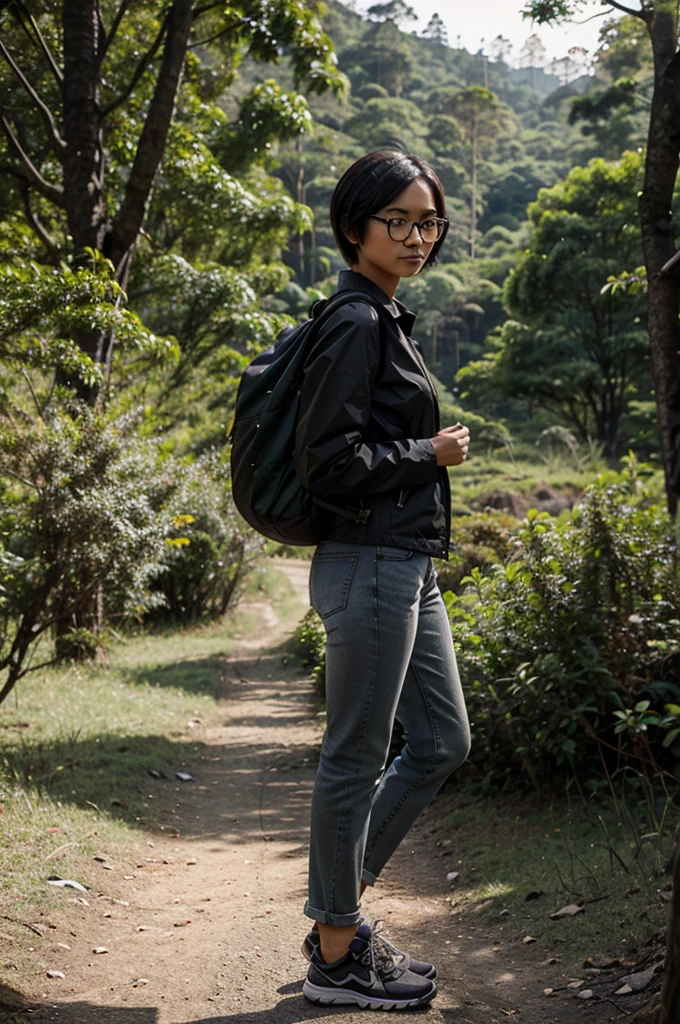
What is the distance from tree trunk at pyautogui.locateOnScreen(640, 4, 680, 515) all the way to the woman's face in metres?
0.94

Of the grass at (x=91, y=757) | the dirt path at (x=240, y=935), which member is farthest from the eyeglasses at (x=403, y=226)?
the grass at (x=91, y=757)

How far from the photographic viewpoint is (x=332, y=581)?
2490mm

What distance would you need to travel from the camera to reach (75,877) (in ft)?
13.3

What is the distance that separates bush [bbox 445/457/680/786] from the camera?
4.37m

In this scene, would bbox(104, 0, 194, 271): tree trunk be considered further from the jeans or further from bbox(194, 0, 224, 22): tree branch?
the jeans

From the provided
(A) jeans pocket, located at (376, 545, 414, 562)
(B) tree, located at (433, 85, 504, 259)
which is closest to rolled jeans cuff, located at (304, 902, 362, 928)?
(A) jeans pocket, located at (376, 545, 414, 562)

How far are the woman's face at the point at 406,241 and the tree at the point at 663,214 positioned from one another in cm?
95

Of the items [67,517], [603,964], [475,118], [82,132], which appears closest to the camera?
[603,964]

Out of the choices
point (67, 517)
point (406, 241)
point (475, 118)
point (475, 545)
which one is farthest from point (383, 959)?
point (475, 118)

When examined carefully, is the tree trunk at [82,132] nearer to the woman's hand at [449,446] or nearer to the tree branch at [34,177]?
the tree branch at [34,177]

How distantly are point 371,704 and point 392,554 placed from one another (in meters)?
0.36

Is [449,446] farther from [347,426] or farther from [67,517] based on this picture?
[67,517]

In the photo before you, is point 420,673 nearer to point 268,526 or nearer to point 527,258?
point 268,526

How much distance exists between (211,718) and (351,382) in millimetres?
6492
